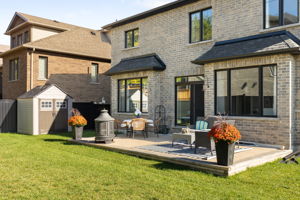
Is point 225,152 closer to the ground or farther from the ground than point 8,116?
closer to the ground

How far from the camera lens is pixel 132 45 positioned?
16.1m

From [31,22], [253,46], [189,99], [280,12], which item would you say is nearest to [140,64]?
[189,99]

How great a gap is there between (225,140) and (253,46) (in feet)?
16.7

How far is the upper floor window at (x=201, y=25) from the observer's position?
40.2 feet

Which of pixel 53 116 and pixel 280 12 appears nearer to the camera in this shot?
pixel 280 12

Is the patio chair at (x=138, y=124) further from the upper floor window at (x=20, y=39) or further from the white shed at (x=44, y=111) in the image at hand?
the upper floor window at (x=20, y=39)

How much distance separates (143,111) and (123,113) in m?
1.48

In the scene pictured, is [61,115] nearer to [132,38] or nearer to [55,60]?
[55,60]

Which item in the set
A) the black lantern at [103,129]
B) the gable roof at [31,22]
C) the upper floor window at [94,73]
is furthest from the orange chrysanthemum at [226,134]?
the gable roof at [31,22]

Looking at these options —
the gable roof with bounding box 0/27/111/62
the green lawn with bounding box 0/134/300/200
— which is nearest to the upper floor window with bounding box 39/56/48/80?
the gable roof with bounding box 0/27/111/62

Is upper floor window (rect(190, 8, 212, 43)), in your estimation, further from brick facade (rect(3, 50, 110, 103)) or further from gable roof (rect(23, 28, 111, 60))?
brick facade (rect(3, 50, 110, 103))

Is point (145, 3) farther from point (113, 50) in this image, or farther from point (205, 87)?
point (205, 87)

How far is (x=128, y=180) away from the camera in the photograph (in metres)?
5.91

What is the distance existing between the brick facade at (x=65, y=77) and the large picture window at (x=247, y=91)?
12.2m
